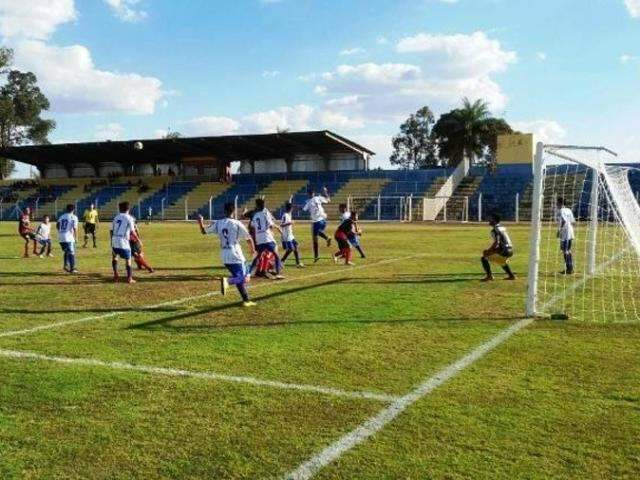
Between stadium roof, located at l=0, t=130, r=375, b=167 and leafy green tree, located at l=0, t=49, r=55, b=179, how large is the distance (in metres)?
18.8

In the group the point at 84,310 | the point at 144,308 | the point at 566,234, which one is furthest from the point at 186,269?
the point at 566,234

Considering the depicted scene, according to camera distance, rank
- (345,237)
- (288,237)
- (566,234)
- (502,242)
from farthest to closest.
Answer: (345,237), (288,237), (566,234), (502,242)

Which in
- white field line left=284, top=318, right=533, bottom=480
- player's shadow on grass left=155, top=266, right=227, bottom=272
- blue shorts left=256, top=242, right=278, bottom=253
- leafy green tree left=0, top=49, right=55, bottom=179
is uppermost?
→ leafy green tree left=0, top=49, right=55, bottom=179

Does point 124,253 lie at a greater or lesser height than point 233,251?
lesser

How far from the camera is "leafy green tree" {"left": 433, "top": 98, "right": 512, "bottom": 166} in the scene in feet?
214

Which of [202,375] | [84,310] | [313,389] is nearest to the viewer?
[313,389]

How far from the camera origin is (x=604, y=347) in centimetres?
777

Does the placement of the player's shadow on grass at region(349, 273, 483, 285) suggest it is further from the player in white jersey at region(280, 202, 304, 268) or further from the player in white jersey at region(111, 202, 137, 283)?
the player in white jersey at region(111, 202, 137, 283)

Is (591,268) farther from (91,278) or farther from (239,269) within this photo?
(91,278)

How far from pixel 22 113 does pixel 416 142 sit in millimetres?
54276

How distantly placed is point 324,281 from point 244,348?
622cm

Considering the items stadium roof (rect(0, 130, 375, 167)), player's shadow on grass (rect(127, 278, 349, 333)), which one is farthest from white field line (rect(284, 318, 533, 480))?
stadium roof (rect(0, 130, 375, 167))

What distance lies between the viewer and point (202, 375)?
6.69 m

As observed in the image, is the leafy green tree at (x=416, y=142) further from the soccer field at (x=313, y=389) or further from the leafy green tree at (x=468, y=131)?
the soccer field at (x=313, y=389)
